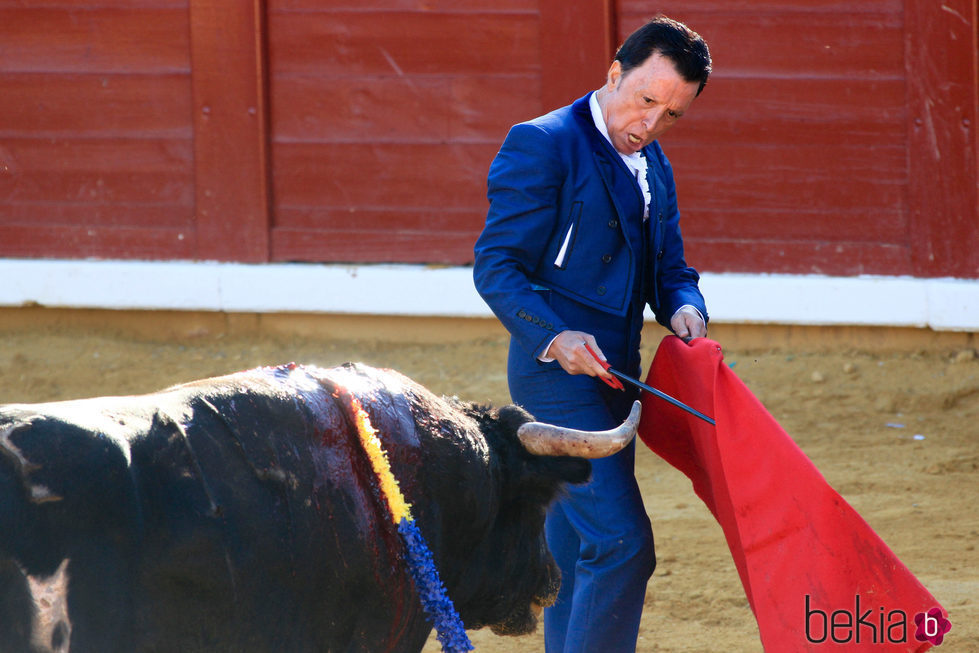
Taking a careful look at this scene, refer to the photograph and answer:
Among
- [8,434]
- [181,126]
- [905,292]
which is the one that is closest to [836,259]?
[905,292]

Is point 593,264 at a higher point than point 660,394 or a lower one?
higher

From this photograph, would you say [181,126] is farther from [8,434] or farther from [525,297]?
[8,434]

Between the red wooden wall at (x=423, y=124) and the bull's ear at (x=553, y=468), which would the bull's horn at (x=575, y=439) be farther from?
the red wooden wall at (x=423, y=124)

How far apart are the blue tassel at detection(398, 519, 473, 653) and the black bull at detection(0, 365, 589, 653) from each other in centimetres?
3

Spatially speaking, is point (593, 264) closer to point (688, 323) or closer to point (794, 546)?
point (688, 323)

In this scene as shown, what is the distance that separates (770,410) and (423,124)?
2525mm

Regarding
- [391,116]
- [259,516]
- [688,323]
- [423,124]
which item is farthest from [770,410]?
[259,516]

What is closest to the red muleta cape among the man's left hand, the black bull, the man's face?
the man's left hand

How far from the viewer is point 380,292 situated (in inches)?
262

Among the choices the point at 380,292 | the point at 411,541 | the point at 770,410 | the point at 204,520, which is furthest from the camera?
the point at 380,292

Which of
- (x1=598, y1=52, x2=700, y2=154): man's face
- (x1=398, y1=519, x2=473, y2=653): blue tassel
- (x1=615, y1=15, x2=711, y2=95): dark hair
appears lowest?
(x1=398, y1=519, x2=473, y2=653): blue tassel

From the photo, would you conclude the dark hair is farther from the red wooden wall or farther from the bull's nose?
the red wooden wall

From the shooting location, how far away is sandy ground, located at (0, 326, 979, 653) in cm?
370

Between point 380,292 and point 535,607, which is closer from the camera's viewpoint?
point 535,607
